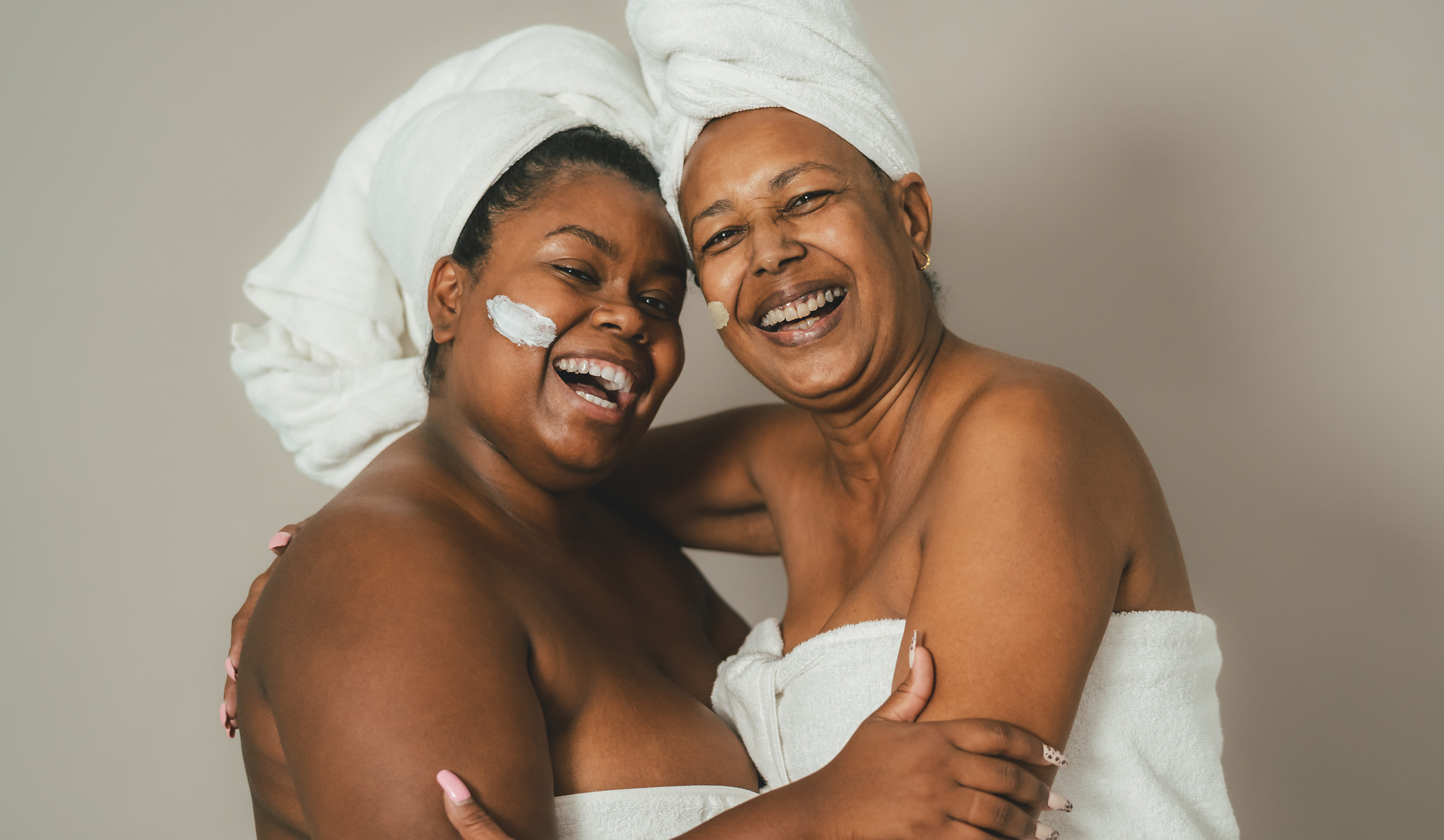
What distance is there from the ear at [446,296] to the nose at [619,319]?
11.2 inches

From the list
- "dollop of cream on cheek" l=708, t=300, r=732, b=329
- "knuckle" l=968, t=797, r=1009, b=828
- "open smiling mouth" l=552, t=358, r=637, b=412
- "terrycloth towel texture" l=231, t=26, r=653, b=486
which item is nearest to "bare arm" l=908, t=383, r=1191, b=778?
"knuckle" l=968, t=797, r=1009, b=828

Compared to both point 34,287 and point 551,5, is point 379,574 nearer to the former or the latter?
point 34,287

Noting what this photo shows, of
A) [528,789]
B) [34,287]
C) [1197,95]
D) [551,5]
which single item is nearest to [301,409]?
[528,789]

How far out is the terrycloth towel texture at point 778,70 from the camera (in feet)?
6.34

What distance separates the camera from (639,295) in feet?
6.87

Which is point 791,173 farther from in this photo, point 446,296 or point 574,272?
point 446,296

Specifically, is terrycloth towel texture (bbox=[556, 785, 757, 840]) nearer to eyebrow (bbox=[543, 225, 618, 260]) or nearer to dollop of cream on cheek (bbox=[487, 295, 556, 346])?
dollop of cream on cheek (bbox=[487, 295, 556, 346])

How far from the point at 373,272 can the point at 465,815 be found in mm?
1302

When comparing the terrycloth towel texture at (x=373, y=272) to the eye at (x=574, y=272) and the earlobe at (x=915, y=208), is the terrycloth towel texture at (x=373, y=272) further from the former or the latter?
the earlobe at (x=915, y=208)

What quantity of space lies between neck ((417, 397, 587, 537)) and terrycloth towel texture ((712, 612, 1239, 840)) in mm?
570

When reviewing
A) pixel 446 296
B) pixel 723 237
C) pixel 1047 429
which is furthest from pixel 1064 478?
pixel 446 296

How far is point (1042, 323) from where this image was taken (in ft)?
11.4

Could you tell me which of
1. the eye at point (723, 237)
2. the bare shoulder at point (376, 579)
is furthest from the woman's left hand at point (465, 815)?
the eye at point (723, 237)

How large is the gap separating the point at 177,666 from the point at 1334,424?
141 inches
